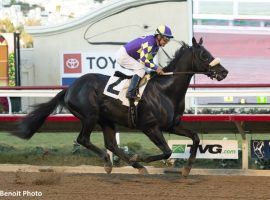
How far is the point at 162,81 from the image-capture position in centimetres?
762

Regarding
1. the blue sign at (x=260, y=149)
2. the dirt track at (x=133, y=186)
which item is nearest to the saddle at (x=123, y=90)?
the dirt track at (x=133, y=186)

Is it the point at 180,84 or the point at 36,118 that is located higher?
the point at 180,84

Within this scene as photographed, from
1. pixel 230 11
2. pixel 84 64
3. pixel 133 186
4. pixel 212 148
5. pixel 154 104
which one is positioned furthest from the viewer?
pixel 84 64

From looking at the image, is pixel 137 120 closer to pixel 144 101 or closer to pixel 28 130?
pixel 144 101

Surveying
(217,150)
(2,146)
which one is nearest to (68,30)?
(2,146)

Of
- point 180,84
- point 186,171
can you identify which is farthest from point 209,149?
point 180,84

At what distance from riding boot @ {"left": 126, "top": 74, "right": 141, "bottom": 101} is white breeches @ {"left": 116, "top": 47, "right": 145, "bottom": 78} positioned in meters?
0.07

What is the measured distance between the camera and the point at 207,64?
7578 mm

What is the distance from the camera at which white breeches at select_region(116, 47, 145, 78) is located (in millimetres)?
7559

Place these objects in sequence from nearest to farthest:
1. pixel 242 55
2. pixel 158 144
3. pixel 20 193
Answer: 1. pixel 20 193
2. pixel 158 144
3. pixel 242 55

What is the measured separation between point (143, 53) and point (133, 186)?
1.49 m

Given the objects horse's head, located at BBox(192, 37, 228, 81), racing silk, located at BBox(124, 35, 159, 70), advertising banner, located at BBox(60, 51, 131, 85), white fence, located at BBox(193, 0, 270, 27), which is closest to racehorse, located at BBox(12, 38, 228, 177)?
horse's head, located at BBox(192, 37, 228, 81)

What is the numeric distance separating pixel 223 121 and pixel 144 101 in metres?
1.79

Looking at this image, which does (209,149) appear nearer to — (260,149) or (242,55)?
(260,149)
